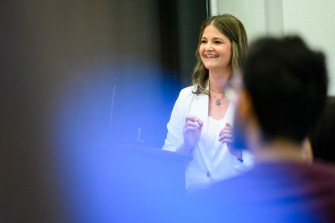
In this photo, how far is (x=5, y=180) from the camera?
328 cm

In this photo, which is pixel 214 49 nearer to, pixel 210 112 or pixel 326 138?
pixel 210 112

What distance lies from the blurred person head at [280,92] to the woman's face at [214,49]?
168 centimetres

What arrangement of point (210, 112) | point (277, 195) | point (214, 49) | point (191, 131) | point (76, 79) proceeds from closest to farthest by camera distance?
point (277, 195)
point (191, 131)
point (210, 112)
point (214, 49)
point (76, 79)

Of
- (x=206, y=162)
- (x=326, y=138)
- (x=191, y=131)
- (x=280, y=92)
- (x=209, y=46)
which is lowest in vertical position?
(x=206, y=162)

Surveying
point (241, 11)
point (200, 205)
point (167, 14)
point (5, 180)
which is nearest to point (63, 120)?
point (5, 180)

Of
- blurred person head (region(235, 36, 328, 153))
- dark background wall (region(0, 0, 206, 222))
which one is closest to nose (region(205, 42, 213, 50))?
dark background wall (region(0, 0, 206, 222))

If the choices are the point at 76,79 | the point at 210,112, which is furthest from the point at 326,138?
the point at 76,79

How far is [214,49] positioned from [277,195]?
1.85 m

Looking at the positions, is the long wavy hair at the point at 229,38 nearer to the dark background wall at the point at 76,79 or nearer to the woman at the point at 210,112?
the woman at the point at 210,112

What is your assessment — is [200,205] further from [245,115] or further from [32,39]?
[32,39]

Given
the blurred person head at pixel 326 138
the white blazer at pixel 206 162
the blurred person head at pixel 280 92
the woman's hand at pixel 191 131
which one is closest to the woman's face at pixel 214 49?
the white blazer at pixel 206 162

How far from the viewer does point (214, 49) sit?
2.94 metres

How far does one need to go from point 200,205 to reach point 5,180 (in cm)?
226

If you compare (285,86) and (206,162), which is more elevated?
(285,86)
